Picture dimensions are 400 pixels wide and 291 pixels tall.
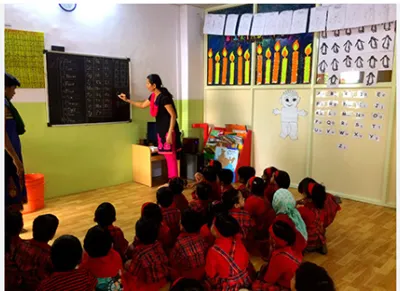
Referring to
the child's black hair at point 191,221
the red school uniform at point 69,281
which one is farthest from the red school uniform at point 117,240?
the red school uniform at point 69,281

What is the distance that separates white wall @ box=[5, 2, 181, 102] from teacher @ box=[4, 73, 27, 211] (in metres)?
0.95

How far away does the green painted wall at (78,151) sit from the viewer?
3.76m

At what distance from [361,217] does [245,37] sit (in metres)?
2.69

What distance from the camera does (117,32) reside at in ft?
14.2

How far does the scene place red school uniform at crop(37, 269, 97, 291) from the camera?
5.11 feet

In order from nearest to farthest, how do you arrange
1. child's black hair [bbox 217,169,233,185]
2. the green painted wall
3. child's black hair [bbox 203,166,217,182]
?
child's black hair [bbox 217,169,233,185] → child's black hair [bbox 203,166,217,182] → the green painted wall

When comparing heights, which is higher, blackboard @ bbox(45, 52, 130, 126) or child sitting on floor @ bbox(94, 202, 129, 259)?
blackboard @ bbox(45, 52, 130, 126)

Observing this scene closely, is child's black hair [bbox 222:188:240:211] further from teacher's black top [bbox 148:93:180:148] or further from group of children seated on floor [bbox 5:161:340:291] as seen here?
teacher's black top [bbox 148:93:180:148]

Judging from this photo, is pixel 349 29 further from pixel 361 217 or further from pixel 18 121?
pixel 18 121

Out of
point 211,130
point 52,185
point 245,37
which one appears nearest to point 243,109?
point 211,130

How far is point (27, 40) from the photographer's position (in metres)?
3.57

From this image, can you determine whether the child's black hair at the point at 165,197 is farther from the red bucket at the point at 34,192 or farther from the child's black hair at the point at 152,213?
the red bucket at the point at 34,192

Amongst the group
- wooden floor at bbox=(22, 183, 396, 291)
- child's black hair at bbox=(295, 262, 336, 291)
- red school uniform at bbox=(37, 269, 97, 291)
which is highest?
child's black hair at bbox=(295, 262, 336, 291)

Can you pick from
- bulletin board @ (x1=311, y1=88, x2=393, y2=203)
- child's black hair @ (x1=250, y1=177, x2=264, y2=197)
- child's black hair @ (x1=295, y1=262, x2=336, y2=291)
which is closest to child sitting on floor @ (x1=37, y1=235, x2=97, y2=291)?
child's black hair @ (x1=295, y1=262, x2=336, y2=291)
